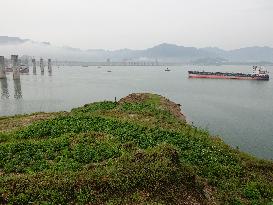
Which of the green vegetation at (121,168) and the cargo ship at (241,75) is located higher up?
the green vegetation at (121,168)

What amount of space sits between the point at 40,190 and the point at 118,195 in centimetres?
389

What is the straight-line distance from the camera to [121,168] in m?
18.0

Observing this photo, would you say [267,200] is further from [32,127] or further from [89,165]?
[32,127]

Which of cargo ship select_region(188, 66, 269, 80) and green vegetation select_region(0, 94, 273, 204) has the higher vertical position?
green vegetation select_region(0, 94, 273, 204)

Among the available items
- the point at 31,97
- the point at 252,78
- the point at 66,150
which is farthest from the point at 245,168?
the point at 252,78

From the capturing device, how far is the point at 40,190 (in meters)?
16.1

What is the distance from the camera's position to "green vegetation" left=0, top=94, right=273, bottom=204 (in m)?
16.4

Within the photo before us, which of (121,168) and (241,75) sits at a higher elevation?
(121,168)

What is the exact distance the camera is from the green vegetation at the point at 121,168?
16.4 meters

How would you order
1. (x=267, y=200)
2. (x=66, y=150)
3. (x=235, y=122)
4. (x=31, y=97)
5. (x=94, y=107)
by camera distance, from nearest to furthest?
1. (x=267, y=200)
2. (x=66, y=150)
3. (x=94, y=107)
4. (x=235, y=122)
5. (x=31, y=97)

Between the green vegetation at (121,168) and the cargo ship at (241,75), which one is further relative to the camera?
the cargo ship at (241,75)

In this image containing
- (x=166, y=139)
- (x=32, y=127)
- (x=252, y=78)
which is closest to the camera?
(x=166, y=139)

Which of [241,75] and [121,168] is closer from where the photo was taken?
[121,168]

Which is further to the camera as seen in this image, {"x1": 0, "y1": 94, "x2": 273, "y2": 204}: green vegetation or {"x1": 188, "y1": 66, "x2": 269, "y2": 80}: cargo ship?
{"x1": 188, "y1": 66, "x2": 269, "y2": 80}: cargo ship
